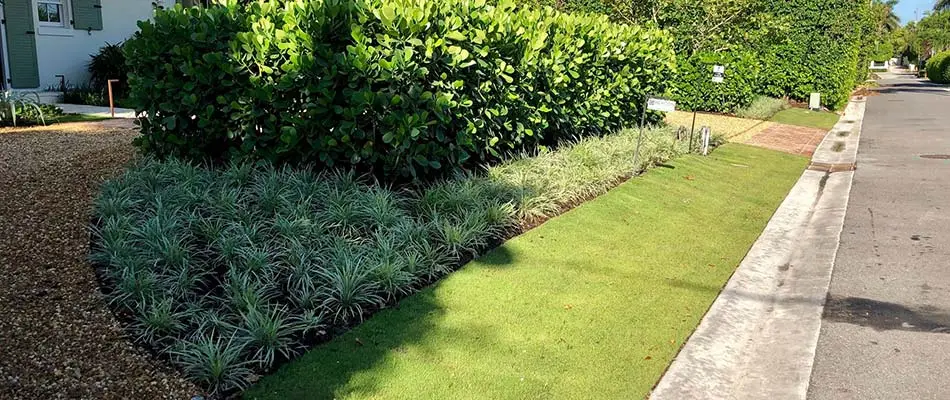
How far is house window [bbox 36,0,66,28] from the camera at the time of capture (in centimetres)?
1462

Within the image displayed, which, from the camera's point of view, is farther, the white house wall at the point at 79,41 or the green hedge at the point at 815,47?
the green hedge at the point at 815,47

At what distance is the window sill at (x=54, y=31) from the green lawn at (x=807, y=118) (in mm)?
16830

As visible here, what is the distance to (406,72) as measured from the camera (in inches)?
252

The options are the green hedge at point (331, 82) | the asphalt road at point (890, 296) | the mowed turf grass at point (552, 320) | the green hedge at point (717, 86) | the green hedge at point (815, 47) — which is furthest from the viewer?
the green hedge at point (815, 47)

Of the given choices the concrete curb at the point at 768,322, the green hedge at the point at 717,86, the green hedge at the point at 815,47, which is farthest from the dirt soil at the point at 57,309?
the green hedge at the point at 815,47

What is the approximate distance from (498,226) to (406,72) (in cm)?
160

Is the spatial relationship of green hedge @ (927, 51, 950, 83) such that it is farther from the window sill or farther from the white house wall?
the window sill

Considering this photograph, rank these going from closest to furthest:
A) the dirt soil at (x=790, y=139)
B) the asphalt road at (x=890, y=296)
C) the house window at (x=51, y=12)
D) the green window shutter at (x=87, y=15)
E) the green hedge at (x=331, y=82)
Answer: the asphalt road at (x=890, y=296) < the green hedge at (x=331, y=82) < the dirt soil at (x=790, y=139) < the house window at (x=51, y=12) < the green window shutter at (x=87, y=15)

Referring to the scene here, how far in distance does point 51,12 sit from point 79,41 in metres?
0.76

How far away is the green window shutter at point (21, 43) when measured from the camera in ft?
44.5

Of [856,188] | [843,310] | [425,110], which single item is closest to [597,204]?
[425,110]

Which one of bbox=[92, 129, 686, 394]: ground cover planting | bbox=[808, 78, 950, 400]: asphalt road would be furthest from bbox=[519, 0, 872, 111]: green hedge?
bbox=[92, 129, 686, 394]: ground cover planting

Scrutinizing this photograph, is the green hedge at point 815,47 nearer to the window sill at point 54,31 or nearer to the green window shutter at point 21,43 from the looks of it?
the window sill at point 54,31

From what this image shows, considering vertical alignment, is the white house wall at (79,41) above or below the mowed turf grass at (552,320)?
above
